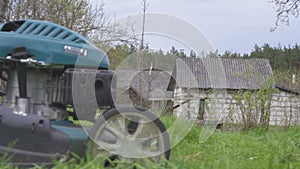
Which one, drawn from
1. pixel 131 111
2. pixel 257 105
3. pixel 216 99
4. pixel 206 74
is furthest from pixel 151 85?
pixel 131 111

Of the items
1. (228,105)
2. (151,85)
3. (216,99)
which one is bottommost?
(228,105)

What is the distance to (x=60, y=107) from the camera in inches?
116

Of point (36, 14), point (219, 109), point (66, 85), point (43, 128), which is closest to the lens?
point (43, 128)

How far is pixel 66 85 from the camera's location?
282 centimetres

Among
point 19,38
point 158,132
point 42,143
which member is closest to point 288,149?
point 158,132

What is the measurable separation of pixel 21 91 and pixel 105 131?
675 mm

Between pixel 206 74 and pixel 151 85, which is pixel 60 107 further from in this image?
pixel 151 85

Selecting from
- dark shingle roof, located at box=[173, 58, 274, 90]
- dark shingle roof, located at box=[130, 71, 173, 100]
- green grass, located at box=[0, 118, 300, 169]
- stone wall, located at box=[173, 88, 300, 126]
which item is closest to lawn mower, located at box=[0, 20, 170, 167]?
green grass, located at box=[0, 118, 300, 169]

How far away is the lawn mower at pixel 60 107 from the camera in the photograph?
2582mm

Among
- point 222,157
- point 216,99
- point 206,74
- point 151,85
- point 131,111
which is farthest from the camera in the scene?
point 216,99

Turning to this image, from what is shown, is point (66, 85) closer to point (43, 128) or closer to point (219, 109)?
point (43, 128)

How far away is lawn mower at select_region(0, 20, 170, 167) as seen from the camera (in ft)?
8.47

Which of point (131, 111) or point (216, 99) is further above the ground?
point (131, 111)

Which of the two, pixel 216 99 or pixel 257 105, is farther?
pixel 257 105
